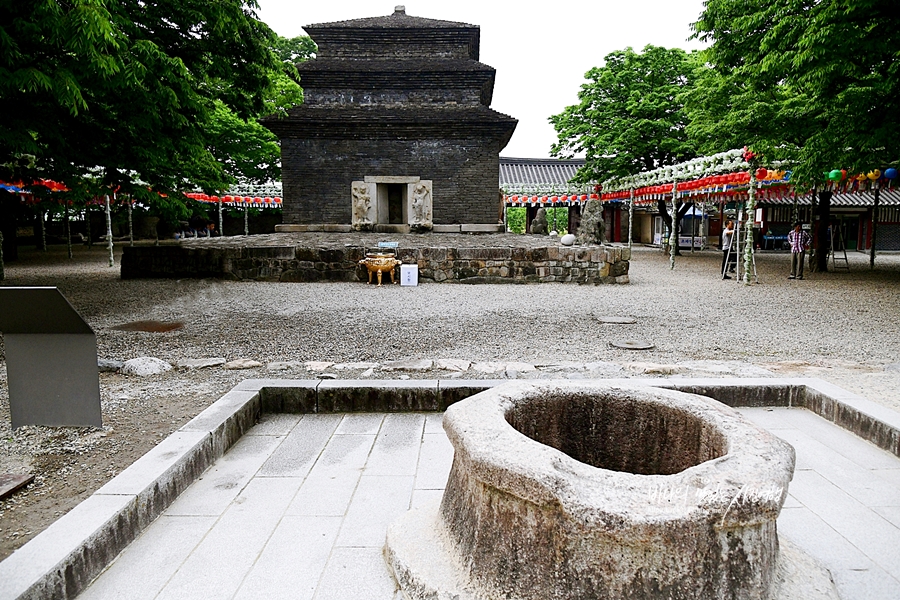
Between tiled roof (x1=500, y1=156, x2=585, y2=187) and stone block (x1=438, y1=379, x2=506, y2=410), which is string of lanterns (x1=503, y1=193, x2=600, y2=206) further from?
stone block (x1=438, y1=379, x2=506, y2=410)

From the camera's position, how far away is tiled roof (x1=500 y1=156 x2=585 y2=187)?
3791 cm

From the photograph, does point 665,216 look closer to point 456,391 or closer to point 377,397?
point 456,391

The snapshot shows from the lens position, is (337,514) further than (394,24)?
No

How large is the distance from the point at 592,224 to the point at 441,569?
13617mm

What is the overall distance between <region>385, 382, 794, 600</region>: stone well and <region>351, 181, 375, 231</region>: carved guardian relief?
56.3ft

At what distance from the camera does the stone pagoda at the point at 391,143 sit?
63.0 ft

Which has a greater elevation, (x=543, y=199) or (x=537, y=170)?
(x=537, y=170)

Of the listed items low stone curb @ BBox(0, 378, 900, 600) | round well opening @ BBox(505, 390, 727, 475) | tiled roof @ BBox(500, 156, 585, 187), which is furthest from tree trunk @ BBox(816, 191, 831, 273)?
tiled roof @ BBox(500, 156, 585, 187)

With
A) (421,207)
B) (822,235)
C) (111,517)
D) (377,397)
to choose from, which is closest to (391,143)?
(421,207)

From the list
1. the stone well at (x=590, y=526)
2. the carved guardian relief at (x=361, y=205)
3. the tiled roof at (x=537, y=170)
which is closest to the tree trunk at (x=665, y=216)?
the tiled roof at (x=537, y=170)

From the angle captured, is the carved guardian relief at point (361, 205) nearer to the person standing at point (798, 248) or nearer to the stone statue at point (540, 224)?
the stone statue at point (540, 224)

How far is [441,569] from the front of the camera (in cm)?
246

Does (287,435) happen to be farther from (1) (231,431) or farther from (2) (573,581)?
(2) (573,581)

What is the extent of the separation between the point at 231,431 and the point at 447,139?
54.1ft
